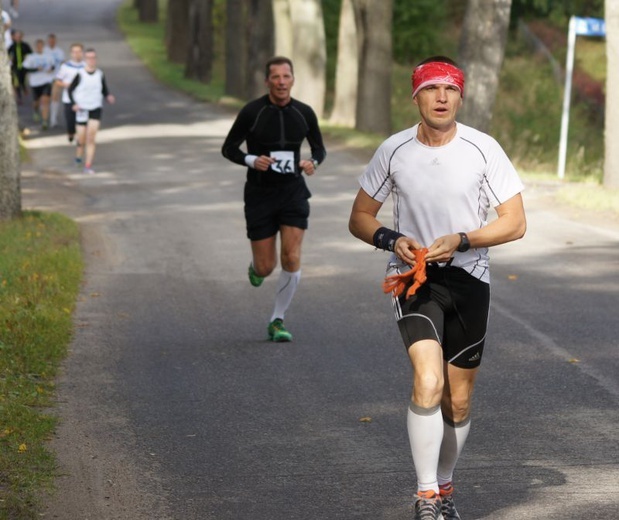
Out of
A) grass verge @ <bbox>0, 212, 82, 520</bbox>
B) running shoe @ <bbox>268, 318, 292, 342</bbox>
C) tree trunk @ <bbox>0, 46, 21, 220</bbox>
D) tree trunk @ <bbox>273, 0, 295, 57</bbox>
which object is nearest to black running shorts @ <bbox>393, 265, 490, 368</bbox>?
grass verge @ <bbox>0, 212, 82, 520</bbox>

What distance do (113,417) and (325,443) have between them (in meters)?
1.41

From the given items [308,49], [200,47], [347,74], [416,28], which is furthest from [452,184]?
[416,28]

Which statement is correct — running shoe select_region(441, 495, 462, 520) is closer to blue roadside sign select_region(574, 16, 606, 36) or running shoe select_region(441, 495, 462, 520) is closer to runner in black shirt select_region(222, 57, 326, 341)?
runner in black shirt select_region(222, 57, 326, 341)

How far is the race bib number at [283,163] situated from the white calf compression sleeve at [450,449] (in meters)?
4.52

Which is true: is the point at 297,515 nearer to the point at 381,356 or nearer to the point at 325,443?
the point at 325,443

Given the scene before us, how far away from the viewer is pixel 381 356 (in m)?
10.1

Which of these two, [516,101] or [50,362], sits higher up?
[50,362]

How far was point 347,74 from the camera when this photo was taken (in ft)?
111

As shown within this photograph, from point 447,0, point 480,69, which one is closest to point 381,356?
point 480,69

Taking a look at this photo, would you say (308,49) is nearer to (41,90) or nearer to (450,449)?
(41,90)

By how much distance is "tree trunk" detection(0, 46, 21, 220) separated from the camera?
15.9 metres

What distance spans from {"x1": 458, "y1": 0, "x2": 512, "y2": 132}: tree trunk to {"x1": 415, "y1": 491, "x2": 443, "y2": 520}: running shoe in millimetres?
18037

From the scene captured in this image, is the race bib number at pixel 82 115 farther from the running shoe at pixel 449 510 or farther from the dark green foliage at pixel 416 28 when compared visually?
the dark green foliage at pixel 416 28

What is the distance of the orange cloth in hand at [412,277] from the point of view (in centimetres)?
589
